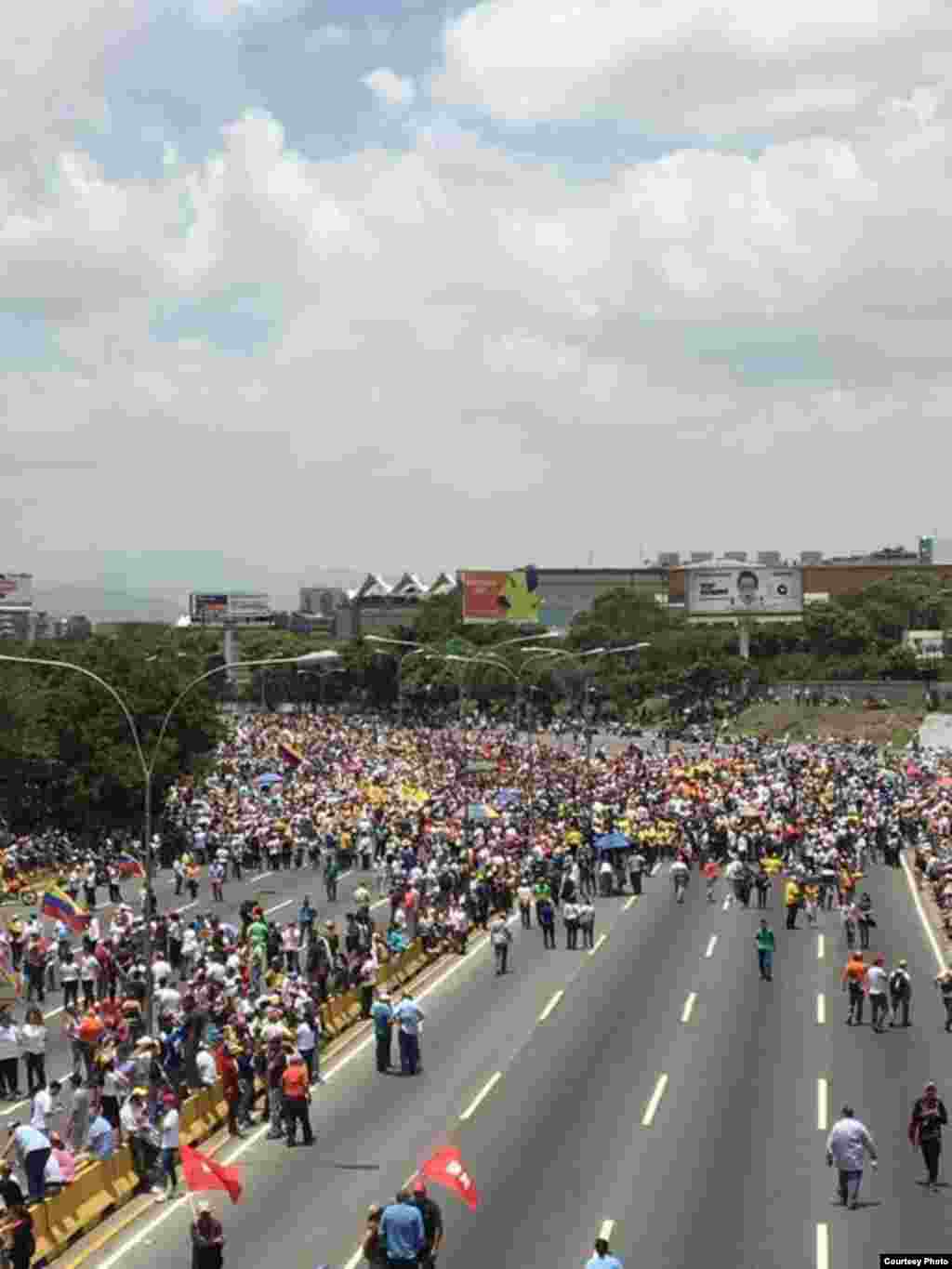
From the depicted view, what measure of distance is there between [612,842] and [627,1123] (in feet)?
83.3

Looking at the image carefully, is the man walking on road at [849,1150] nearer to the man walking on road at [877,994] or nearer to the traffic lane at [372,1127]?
the traffic lane at [372,1127]

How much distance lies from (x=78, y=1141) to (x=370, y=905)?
2605 cm

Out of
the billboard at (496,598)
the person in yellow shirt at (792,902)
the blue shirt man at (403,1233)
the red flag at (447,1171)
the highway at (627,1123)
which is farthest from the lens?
the billboard at (496,598)

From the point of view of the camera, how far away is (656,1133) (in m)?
26.6

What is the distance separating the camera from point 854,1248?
2088 cm

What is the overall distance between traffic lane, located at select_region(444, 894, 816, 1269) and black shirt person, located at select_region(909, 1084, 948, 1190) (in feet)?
4.91

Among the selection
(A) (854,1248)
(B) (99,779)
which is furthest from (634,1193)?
(B) (99,779)

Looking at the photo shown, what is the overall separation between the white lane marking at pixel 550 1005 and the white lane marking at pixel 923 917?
7786 millimetres

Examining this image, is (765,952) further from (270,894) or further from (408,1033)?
(270,894)

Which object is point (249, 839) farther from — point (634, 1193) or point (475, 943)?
point (634, 1193)

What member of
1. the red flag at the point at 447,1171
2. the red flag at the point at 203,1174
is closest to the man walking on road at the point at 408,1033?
the red flag at the point at 203,1174

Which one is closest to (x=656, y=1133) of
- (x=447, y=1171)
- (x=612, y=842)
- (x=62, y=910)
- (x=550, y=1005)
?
(x=447, y=1171)

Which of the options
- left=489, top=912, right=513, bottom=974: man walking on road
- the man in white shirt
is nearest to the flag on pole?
left=489, top=912, right=513, bottom=974: man walking on road

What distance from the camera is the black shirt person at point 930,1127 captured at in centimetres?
2316
